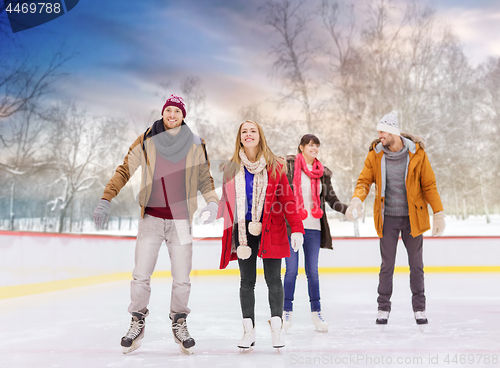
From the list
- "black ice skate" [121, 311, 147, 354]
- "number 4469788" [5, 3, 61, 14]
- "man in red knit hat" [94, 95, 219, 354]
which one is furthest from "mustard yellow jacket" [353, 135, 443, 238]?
"number 4469788" [5, 3, 61, 14]

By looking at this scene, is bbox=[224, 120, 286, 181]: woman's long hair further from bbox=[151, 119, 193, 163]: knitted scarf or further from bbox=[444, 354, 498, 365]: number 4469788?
bbox=[444, 354, 498, 365]: number 4469788

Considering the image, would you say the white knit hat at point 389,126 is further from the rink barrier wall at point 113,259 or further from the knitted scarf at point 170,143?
the rink barrier wall at point 113,259

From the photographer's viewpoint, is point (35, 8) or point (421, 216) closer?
point (421, 216)

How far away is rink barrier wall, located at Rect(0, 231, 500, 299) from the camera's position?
16.3 feet

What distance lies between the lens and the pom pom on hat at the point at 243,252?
7.03ft

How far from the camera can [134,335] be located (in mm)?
2186

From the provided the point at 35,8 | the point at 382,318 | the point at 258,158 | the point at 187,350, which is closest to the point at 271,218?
the point at 258,158

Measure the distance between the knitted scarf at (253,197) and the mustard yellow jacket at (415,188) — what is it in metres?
0.87

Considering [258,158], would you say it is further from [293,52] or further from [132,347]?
[293,52]

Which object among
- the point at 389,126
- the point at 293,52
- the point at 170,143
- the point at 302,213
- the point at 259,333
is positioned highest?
the point at 293,52

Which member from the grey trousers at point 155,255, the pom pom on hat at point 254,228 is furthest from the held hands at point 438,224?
the grey trousers at point 155,255

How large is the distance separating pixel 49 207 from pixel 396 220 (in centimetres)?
948

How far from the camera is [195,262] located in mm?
7344

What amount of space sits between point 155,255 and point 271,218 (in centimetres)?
62
